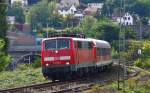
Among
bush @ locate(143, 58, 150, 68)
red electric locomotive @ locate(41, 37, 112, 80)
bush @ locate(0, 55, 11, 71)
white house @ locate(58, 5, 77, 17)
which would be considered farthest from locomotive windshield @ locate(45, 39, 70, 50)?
white house @ locate(58, 5, 77, 17)

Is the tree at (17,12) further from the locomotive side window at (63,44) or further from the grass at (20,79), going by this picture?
the locomotive side window at (63,44)

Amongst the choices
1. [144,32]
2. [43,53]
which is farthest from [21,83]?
[144,32]

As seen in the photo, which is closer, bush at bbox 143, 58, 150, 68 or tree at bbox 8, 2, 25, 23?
bush at bbox 143, 58, 150, 68

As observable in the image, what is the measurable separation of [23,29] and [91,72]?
344 feet

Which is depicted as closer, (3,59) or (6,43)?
(3,59)

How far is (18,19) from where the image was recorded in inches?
6914

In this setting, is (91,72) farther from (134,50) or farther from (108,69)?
(134,50)

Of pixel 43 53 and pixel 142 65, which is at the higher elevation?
pixel 43 53

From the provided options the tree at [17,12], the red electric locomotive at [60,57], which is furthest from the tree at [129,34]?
the tree at [17,12]

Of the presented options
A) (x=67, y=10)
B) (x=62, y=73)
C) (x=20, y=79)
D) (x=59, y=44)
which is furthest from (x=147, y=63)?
(x=67, y=10)

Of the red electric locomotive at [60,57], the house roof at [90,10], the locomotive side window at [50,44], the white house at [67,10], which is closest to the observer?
the red electric locomotive at [60,57]

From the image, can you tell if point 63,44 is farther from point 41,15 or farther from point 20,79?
point 41,15

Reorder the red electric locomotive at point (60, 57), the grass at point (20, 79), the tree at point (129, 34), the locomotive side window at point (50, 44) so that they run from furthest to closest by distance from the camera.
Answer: the tree at point (129, 34) → the locomotive side window at point (50, 44) → the red electric locomotive at point (60, 57) → the grass at point (20, 79)

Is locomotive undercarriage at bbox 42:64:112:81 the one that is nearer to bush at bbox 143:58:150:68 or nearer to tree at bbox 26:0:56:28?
bush at bbox 143:58:150:68
